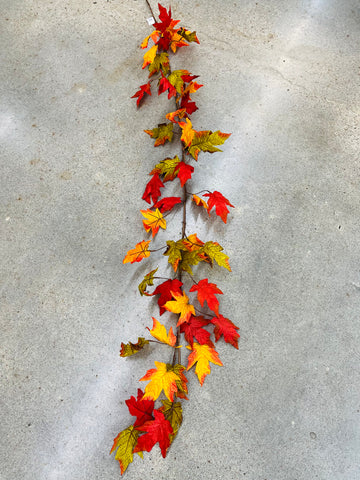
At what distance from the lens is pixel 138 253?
1.59 meters

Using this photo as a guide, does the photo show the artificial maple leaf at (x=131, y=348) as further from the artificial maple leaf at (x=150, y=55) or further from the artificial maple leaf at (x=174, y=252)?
the artificial maple leaf at (x=150, y=55)

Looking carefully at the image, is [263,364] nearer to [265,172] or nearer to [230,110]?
[265,172]

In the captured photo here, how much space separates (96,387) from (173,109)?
1359 millimetres

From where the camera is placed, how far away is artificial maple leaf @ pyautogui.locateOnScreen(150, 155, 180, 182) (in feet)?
5.63

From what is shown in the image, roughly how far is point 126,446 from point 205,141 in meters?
1.32

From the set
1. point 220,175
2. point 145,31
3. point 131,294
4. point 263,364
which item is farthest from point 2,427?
point 145,31

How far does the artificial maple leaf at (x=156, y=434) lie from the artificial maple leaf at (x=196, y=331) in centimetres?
29

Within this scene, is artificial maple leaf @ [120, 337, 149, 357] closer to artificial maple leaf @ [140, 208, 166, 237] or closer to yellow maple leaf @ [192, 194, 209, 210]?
artificial maple leaf @ [140, 208, 166, 237]

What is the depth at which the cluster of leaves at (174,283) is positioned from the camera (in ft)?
4.49

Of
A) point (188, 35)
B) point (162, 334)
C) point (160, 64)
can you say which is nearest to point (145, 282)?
point (162, 334)

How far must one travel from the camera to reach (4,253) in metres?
1.69

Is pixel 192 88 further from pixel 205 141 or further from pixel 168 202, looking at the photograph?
pixel 168 202

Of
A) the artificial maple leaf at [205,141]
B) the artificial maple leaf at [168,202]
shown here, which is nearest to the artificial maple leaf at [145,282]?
the artificial maple leaf at [168,202]

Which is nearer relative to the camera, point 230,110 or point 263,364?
point 263,364
